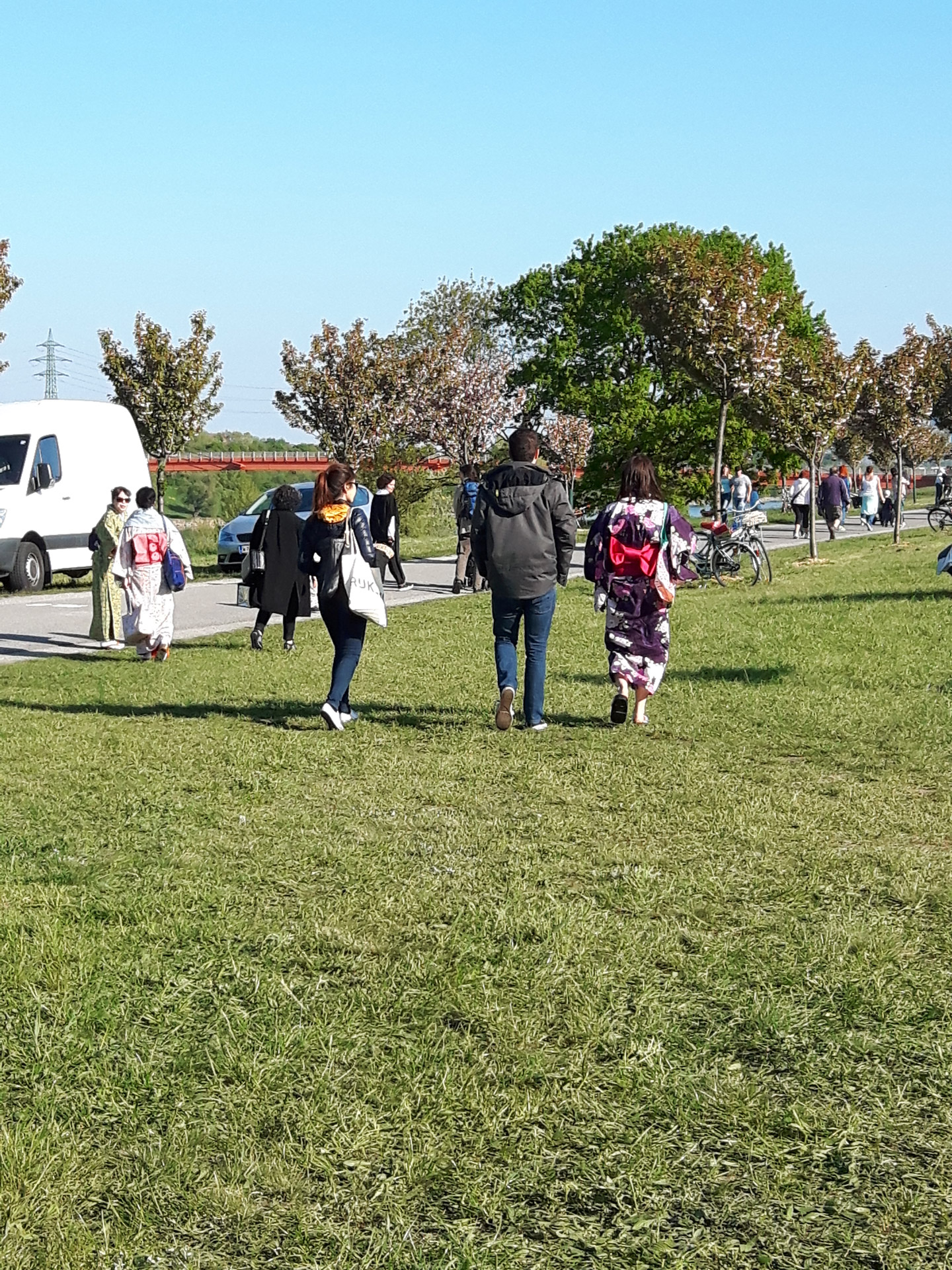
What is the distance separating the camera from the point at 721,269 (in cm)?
3328

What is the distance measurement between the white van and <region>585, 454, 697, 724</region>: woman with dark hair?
54.0ft

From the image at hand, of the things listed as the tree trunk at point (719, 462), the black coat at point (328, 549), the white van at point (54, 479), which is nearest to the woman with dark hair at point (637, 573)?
the black coat at point (328, 549)

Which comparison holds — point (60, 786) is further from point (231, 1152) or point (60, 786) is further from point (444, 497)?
point (444, 497)

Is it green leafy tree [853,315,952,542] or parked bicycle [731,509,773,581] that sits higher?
green leafy tree [853,315,952,542]

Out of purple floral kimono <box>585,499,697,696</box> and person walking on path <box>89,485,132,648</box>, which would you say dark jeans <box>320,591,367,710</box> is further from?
person walking on path <box>89,485,132,648</box>

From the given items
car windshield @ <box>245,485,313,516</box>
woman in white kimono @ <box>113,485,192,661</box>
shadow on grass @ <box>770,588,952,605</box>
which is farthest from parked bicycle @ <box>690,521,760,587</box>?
woman in white kimono @ <box>113,485,192,661</box>

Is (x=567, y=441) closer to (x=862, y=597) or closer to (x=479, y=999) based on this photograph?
(x=862, y=597)

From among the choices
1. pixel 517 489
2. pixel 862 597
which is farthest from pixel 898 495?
pixel 517 489

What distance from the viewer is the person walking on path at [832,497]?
41375mm

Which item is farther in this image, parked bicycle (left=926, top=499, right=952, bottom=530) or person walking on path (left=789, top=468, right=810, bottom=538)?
parked bicycle (left=926, top=499, right=952, bottom=530)

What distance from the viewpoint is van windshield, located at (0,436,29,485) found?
25203mm

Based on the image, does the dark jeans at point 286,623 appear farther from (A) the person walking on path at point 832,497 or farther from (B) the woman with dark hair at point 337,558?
(A) the person walking on path at point 832,497

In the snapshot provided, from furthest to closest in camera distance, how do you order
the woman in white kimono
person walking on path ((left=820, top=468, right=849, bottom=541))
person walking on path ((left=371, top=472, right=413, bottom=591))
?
1. person walking on path ((left=820, top=468, right=849, bottom=541))
2. person walking on path ((left=371, top=472, right=413, bottom=591))
3. the woman in white kimono

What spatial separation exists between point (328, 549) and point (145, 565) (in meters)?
4.60
